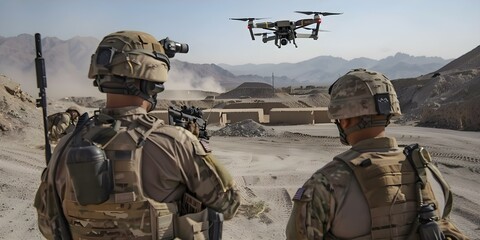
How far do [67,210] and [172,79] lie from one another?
12098 centimetres

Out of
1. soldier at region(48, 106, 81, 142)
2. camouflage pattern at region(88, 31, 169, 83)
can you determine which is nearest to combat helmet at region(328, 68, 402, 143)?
camouflage pattern at region(88, 31, 169, 83)

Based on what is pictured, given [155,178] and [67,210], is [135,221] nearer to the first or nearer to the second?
[155,178]

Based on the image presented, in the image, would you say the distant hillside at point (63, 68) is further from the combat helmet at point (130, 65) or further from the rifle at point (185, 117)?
the combat helmet at point (130, 65)

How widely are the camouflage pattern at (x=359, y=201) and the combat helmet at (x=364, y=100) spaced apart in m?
0.20

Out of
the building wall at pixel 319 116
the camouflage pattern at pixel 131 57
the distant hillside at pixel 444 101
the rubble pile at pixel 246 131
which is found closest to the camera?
the camouflage pattern at pixel 131 57

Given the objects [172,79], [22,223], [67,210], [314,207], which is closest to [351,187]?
[314,207]

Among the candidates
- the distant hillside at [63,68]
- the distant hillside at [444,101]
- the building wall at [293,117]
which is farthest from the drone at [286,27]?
the distant hillside at [63,68]

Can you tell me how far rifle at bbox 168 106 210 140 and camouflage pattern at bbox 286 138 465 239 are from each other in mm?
1220

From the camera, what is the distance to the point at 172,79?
12156cm

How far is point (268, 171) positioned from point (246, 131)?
29.2 ft

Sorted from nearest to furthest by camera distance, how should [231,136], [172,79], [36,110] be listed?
[36,110], [231,136], [172,79]

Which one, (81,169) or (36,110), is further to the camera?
(36,110)

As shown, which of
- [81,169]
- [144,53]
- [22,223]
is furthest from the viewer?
[22,223]

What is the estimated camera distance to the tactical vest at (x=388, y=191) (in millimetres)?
2109
